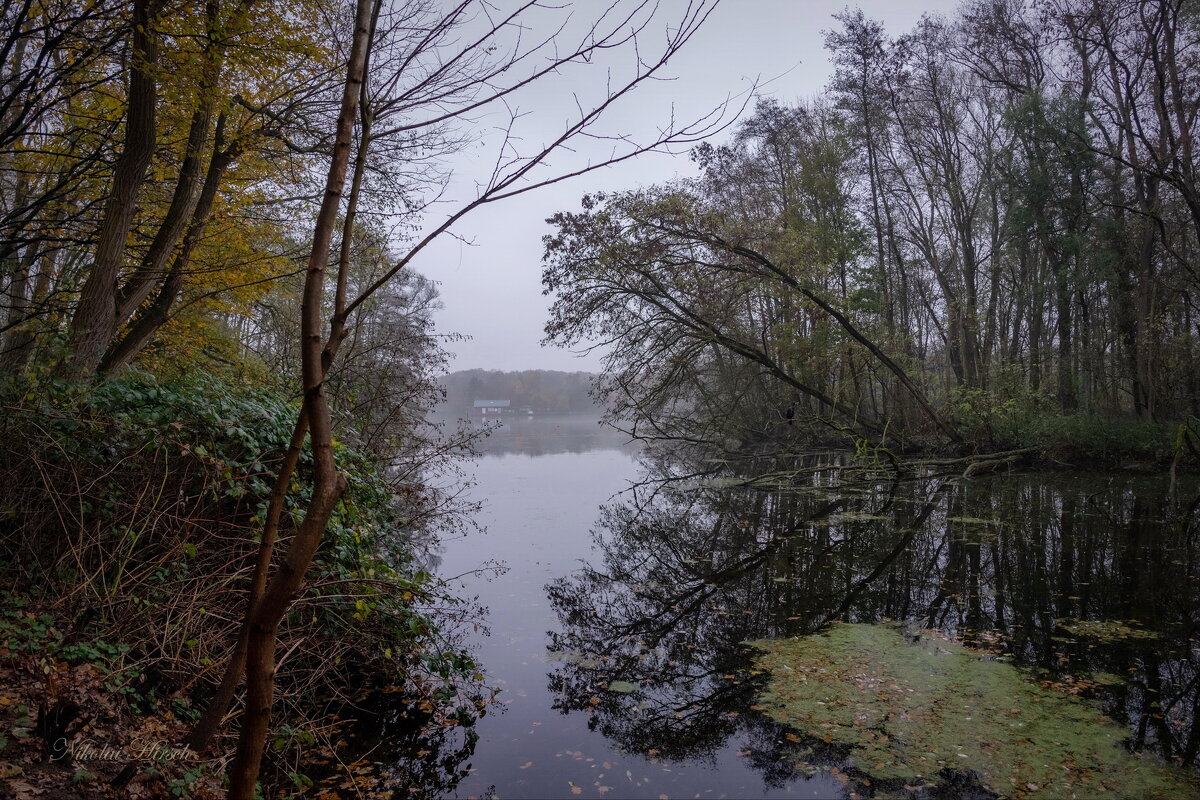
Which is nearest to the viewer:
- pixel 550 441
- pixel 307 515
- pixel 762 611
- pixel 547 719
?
pixel 307 515

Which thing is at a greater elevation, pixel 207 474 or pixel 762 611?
pixel 207 474

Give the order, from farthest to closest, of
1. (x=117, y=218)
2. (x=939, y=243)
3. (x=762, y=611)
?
(x=939, y=243) < (x=762, y=611) < (x=117, y=218)

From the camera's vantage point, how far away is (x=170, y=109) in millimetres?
6734

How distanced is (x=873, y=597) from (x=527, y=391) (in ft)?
152

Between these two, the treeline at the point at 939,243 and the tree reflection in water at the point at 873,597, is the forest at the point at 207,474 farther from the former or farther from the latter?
the treeline at the point at 939,243

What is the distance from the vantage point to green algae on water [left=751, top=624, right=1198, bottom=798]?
130 inches

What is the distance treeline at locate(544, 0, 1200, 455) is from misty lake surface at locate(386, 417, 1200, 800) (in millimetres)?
3479

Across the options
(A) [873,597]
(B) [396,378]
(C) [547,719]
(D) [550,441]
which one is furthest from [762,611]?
(D) [550,441]

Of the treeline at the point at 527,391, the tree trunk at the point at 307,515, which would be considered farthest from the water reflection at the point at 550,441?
the tree trunk at the point at 307,515

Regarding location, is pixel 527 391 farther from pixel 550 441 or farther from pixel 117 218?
pixel 117 218

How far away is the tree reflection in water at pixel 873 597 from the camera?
4.21m

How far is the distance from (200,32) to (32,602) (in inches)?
166

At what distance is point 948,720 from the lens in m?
3.91

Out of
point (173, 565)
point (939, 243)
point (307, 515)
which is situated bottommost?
point (173, 565)
